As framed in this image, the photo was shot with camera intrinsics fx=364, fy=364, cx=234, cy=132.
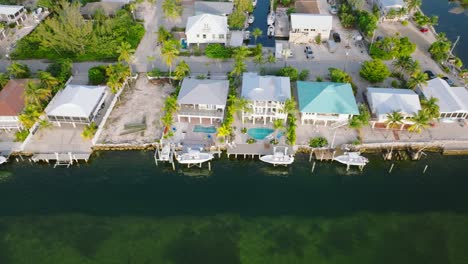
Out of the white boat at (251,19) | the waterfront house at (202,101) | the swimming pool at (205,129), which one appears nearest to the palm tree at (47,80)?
the waterfront house at (202,101)

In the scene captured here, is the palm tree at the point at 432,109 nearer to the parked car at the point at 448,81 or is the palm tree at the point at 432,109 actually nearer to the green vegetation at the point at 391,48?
the parked car at the point at 448,81

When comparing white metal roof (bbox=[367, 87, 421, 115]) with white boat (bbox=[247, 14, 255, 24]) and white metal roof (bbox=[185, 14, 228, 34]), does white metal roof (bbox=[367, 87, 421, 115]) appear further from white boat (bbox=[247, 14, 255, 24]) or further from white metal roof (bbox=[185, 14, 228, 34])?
white boat (bbox=[247, 14, 255, 24])

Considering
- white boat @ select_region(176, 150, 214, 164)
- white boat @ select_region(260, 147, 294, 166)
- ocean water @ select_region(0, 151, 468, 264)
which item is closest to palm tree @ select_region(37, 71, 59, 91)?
ocean water @ select_region(0, 151, 468, 264)

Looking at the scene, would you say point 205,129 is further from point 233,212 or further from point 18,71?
point 18,71

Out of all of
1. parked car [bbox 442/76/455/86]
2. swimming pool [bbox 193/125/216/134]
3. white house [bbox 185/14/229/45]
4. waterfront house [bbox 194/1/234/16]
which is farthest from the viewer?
waterfront house [bbox 194/1/234/16]

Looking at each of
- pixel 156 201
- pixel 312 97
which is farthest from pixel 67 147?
pixel 312 97

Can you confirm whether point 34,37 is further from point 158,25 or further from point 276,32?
point 276,32
